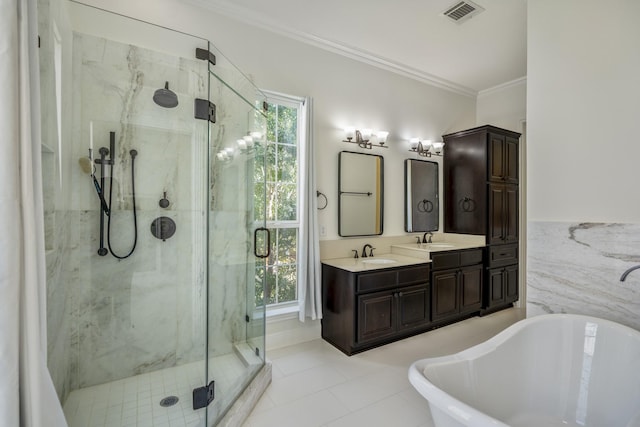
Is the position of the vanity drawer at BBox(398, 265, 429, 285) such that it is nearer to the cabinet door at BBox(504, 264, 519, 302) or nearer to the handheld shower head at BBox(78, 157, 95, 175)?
the cabinet door at BBox(504, 264, 519, 302)

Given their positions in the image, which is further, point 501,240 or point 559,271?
point 501,240

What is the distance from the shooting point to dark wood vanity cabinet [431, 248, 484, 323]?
10.7ft

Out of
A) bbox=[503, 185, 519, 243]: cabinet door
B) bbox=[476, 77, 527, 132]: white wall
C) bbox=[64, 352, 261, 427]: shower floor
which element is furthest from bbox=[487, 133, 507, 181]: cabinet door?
bbox=[64, 352, 261, 427]: shower floor

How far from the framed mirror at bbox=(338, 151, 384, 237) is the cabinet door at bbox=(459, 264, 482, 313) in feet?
3.74

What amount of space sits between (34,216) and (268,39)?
254cm

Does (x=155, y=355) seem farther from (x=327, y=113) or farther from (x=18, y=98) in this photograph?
(x=327, y=113)

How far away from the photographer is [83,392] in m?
1.98

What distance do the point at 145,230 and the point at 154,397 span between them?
3.80ft

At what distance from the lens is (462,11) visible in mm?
2598

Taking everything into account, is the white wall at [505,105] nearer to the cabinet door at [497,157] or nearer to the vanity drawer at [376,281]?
the cabinet door at [497,157]

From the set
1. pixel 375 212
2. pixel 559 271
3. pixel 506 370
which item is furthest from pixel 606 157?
pixel 375 212

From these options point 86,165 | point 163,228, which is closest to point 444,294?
point 163,228

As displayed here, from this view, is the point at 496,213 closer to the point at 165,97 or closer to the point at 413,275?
the point at 413,275

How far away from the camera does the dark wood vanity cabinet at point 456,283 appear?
3.25 metres
